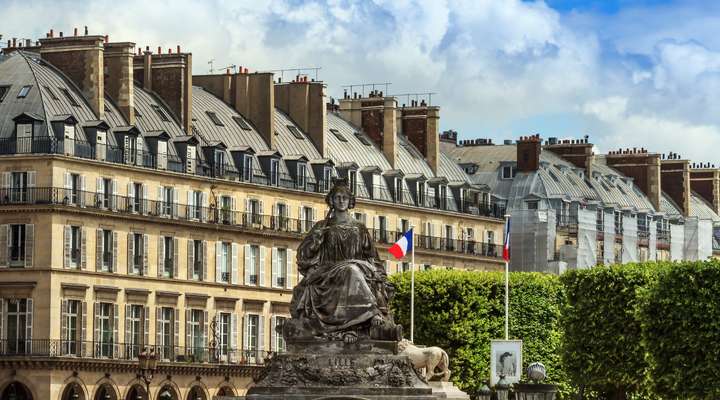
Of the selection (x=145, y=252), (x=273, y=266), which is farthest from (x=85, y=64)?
(x=273, y=266)

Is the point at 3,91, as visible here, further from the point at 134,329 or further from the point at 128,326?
the point at 134,329

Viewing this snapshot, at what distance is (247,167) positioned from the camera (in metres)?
144

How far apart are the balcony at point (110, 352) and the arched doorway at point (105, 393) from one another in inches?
57.8

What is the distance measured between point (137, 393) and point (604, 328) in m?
28.2

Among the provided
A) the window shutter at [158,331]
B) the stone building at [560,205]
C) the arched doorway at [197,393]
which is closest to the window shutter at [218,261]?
the window shutter at [158,331]

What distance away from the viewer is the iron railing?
129375 mm

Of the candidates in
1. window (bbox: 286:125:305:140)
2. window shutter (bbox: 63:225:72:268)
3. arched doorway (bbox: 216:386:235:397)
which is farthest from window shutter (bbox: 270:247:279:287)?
window shutter (bbox: 63:225:72:268)

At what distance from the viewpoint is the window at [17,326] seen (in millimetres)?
129000

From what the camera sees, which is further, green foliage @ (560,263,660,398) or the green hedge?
the green hedge

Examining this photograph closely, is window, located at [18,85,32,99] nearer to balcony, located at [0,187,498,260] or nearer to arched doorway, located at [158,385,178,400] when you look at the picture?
balcony, located at [0,187,498,260]

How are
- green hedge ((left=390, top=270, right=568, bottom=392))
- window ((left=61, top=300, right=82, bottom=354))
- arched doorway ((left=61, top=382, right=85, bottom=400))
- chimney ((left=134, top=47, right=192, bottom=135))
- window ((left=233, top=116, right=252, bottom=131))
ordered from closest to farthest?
window ((left=61, top=300, right=82, bottom=354)) → arched doorway ((left=61, top=382, right=85, bottom=400)) → green hedge ((left=390, top=270, right=568, bottom=392)) → chimney ((left=134, top=47, right=192, bottom=135)) → window ((left=233, top=116, right=252, bottom=131))

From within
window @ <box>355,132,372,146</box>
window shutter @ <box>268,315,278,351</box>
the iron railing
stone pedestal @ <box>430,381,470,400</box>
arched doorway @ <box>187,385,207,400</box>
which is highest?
window @ <box>355,132,372,146</box>

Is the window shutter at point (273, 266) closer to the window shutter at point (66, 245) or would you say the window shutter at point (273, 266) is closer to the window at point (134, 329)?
the window at point (134, 329)

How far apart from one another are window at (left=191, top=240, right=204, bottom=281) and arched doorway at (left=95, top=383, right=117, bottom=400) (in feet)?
31.4
